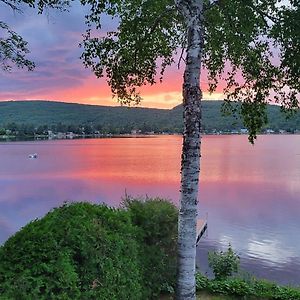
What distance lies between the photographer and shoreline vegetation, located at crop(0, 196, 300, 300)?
3646 millimetres

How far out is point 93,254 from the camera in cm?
442

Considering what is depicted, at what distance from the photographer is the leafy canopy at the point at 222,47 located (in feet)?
22.0

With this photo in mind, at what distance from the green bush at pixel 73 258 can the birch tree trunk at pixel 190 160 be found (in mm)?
697

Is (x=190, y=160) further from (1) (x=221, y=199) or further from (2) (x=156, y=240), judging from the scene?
(1) (x=221, y=199)

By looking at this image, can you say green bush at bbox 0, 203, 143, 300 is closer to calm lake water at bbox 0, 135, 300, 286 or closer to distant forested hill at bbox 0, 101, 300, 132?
calm lake water at bbox 0, 135, 300, 286

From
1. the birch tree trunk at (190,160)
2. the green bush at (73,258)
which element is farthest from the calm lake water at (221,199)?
the green bush at (73,258)

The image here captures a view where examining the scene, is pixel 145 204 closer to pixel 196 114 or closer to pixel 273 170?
pixel 196 114

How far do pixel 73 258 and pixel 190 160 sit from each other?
228cm

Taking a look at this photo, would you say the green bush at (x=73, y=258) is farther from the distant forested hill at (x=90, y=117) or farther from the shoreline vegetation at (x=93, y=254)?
the distant forested hill at (x=90, y=117)

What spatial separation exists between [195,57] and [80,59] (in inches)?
104

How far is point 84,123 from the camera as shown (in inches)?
7170

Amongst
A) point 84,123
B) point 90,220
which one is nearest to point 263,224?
point 90,220

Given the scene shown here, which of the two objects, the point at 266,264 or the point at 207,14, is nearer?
the point at 207,14

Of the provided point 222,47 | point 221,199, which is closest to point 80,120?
point 221,199
